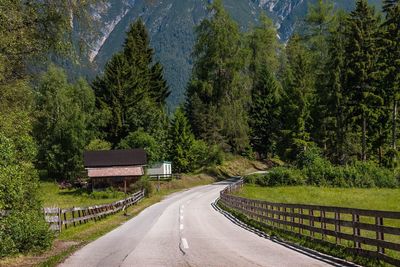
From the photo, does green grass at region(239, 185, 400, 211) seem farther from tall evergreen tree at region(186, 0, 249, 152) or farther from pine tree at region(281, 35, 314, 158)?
tall evergreen tree at region(186, 0, 249, 152)

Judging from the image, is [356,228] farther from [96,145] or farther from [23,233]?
[96,145]

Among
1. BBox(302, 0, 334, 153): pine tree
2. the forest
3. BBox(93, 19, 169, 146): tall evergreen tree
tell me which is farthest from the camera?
BBox(93, 19, 169, 146): tall evergreen tree

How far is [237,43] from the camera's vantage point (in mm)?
77812

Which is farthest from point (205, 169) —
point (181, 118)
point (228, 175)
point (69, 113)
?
point (69, 113)

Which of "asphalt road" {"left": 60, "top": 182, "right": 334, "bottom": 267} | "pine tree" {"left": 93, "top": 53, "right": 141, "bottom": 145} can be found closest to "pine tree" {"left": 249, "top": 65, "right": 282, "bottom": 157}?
"pine tree" {"left": 93, "top": 53, "right": 141, "bottom": 145}

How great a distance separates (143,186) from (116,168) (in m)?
8.02

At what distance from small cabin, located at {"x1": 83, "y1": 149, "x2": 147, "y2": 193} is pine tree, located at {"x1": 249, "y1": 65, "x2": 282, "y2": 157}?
2831 cm

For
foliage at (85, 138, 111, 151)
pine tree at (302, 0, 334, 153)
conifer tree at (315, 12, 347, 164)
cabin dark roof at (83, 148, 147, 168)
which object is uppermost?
pine tree at (302, 0, 334, 153)

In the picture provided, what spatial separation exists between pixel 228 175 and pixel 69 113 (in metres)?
26.5

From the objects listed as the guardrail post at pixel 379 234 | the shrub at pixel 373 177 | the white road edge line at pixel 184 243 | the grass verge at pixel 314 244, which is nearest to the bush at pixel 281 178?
the shrub at pixel 373 177

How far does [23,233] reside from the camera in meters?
14.9

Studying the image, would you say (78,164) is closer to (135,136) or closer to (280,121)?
(135,136)

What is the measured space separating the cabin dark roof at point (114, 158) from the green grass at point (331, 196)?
1625cm

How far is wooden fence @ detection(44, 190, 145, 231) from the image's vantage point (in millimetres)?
20781
